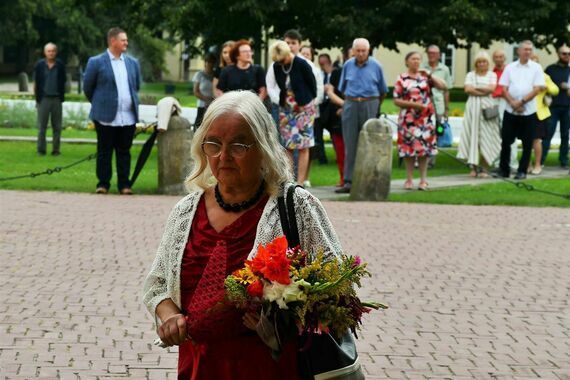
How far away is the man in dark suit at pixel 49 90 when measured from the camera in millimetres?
21766

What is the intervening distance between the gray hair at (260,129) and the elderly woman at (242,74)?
12.3 metres

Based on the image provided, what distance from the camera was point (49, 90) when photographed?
71.8ft

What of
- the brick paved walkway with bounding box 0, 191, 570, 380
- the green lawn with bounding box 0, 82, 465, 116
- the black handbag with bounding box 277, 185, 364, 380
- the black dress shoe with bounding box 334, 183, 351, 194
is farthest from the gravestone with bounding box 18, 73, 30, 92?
the black handbag with bounding box 277, 185, 364, 380

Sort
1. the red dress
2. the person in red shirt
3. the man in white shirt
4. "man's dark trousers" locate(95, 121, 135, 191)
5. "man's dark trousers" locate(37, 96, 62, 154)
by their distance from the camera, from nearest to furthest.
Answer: the red dress
"man's dark trousers" locate(95, 121, 135, 191)
the man in white shirt
the person in red shirt
"man's dark trousers" locate(37, 96, 62, 154)

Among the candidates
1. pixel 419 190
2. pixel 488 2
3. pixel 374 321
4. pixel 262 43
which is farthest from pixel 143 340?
pixel 262 43

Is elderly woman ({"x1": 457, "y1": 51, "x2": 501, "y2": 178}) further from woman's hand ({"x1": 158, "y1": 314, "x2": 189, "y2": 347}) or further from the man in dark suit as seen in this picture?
woman's hand ({"x1": 158, "y1": 314, "x2": 189, "y2": 347})

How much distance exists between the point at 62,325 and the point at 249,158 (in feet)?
13.1

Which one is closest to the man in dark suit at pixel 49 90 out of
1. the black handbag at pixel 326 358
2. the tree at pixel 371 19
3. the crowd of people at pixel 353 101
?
the crowd of people at pixel 353 101

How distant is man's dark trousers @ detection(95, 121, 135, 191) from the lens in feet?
51.2

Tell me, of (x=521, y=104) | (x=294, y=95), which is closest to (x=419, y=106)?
(x=294, y=95)

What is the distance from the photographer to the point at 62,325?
7754mm

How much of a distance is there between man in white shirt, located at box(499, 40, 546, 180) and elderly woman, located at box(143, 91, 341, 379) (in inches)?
579

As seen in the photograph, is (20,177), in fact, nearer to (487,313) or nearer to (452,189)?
(452,189)

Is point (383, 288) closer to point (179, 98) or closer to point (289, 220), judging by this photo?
point (289, 220)
